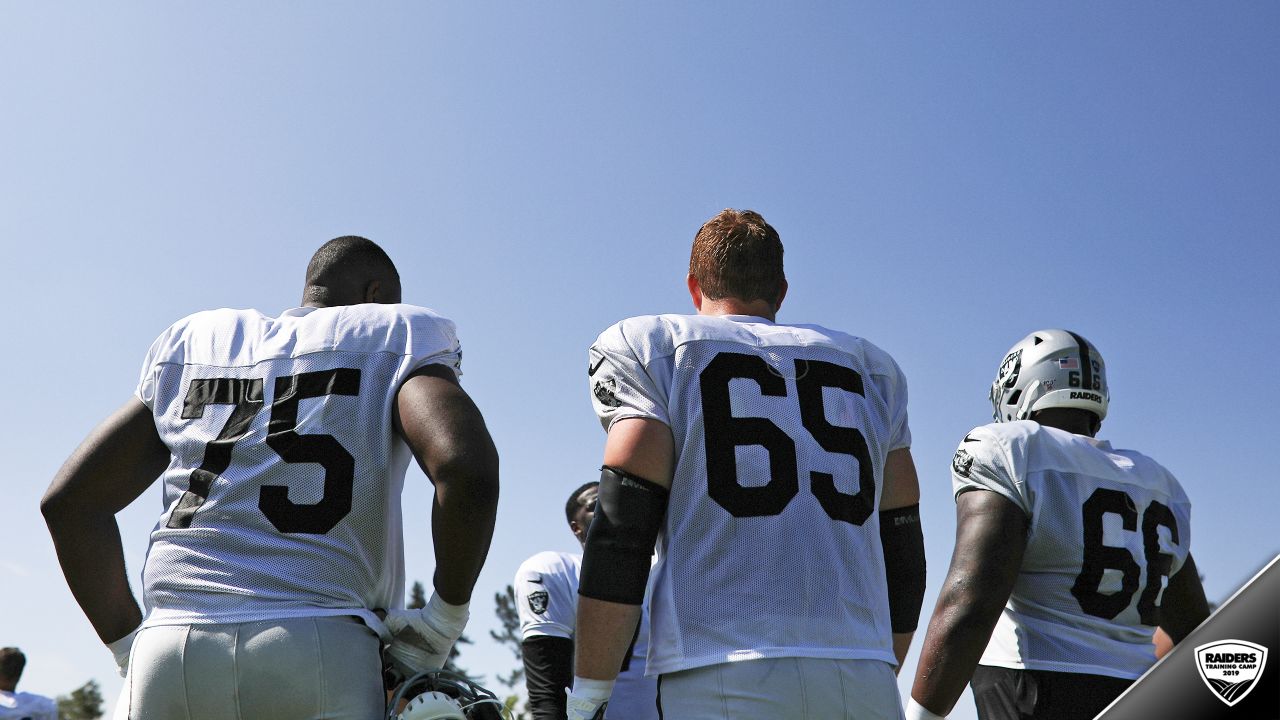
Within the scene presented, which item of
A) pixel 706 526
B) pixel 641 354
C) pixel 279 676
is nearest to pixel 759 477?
pixel 706 526

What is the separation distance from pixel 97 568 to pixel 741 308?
224cm

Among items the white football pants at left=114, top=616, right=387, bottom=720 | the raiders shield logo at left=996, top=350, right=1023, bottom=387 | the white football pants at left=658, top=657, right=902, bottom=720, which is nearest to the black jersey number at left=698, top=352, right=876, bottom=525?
the white football pants at left=658, top=657, right=902, bottom=720

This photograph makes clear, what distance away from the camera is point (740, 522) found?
2836 mm

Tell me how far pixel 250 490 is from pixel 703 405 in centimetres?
131

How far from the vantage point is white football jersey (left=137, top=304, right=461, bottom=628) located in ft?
9.98

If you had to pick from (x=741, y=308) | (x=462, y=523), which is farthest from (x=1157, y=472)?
(x=462, y=523)

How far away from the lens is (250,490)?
3109 millimetres

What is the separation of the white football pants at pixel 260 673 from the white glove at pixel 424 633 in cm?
14

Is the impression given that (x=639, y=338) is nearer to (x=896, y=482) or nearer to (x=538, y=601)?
(x=896, y=482)

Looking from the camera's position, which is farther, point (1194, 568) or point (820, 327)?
point (1194, 568)

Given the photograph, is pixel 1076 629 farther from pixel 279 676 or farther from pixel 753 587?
pixel 279 676

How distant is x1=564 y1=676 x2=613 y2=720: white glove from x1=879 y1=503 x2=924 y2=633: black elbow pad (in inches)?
36.8

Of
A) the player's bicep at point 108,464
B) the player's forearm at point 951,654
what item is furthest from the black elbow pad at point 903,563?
the player's bicep at point 108,464

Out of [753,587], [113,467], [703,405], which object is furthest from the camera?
[113,467]
